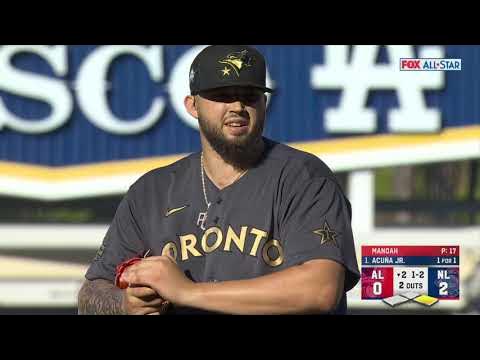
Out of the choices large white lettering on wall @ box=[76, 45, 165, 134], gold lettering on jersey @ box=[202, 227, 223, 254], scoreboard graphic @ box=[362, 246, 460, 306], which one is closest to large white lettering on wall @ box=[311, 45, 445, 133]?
scoreboard graphic @ box=[362, 246, 460, 306]

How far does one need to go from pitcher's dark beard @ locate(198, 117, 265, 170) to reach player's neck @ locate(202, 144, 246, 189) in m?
0.02

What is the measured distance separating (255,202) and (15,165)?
9.28m

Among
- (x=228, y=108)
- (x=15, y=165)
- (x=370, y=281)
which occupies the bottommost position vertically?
(x=370, y=281)

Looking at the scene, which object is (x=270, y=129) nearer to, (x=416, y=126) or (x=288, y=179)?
(x=416, y=126)

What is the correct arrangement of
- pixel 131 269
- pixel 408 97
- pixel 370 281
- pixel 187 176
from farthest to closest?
pixel 408 97
pixel 370 281
pixel 187 176
pixel 131 269

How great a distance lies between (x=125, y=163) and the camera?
12.0 meters

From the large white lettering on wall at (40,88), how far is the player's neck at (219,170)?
28.1 ft

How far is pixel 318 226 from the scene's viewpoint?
10.7 ft

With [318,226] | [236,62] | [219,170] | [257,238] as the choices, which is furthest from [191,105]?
[318,226]

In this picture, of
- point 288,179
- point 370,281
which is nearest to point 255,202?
point 288,179

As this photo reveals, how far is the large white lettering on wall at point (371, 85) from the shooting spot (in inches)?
458

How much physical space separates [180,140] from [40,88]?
6.56ft

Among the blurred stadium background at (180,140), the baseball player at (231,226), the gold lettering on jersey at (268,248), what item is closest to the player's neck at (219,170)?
the baseball player at (231,226)

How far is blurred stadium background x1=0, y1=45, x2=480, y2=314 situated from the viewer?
11.7m
